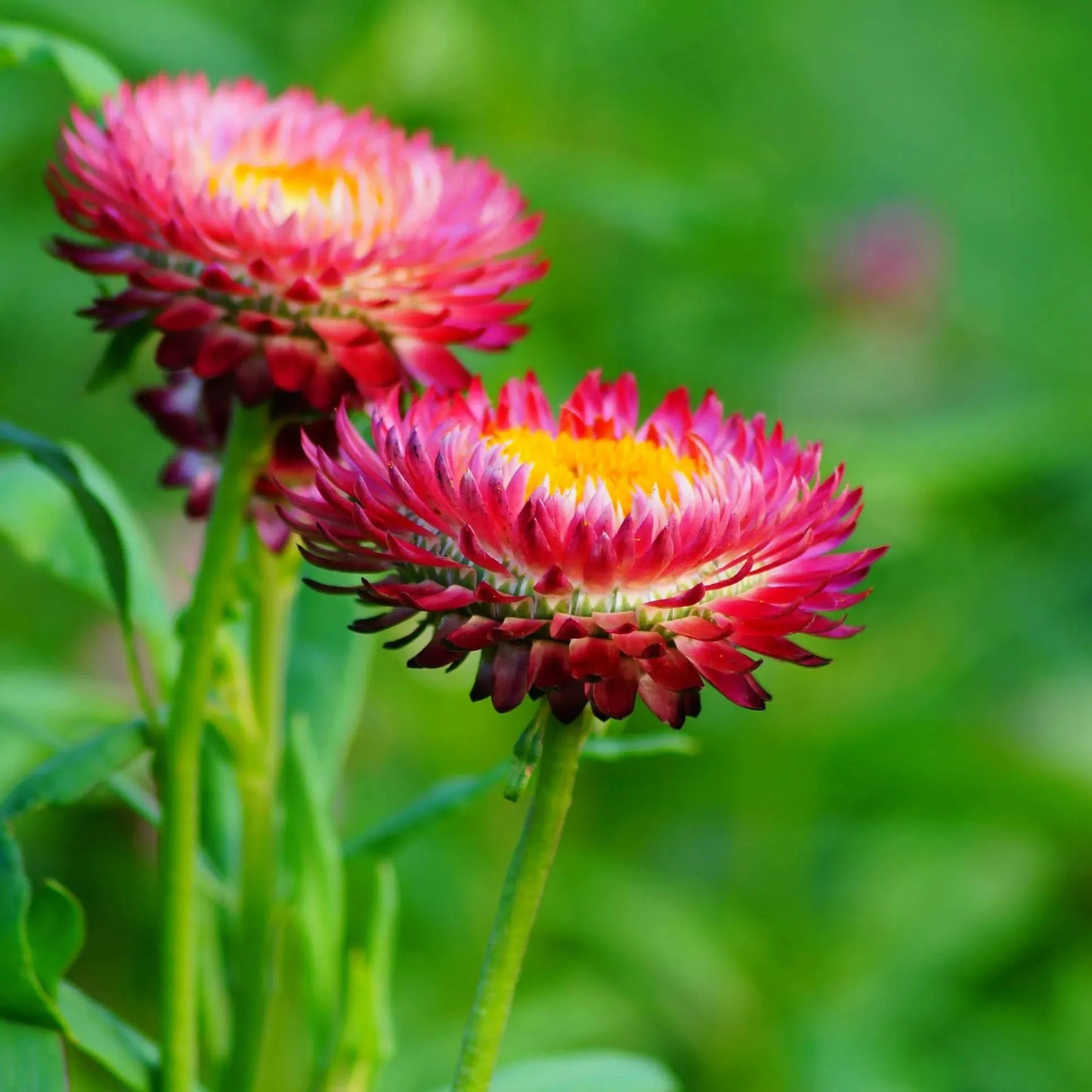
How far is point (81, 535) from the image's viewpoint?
1.26 metres

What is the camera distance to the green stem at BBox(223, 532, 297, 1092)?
113cm

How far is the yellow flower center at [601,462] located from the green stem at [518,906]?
13cm

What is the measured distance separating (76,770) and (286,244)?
34cm

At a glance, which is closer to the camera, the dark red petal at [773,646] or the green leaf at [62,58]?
the dark red petal at [773,646]

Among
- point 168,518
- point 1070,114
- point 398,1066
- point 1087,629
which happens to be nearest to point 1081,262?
point 1070,114

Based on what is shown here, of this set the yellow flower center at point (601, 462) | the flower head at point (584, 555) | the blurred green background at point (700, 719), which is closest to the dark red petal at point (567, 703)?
the flower head at point (584, 555)

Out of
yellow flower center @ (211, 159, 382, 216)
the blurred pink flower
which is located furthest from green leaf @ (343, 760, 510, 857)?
the blurred pink flower

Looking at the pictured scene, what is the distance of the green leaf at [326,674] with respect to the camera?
1324 millimetres

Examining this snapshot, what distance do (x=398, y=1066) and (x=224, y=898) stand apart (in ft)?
3.07

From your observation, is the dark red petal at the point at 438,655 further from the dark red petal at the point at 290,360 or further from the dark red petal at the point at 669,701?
the dark red petal at the point at 290,360

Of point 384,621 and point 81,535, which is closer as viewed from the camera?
point 384,621

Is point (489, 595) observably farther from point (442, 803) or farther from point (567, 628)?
point (442, 803)

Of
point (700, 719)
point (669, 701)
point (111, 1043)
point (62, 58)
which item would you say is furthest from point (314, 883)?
point (700, 719)

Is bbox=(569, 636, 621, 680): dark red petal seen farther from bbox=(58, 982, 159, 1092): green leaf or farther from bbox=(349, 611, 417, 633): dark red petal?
bbox=(58, 982, 159, 1092): green leaf
